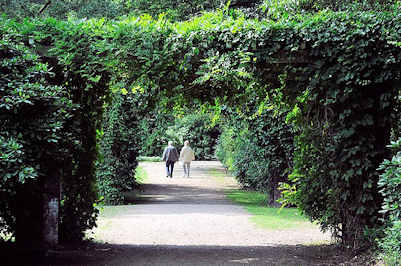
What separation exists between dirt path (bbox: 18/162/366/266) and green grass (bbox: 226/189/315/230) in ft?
1.04

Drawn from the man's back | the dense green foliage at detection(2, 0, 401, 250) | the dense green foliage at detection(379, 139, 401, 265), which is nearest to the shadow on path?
the dense green foliage at detection(2, 0, 401, 250)

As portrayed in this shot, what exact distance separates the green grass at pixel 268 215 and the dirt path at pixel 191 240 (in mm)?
316

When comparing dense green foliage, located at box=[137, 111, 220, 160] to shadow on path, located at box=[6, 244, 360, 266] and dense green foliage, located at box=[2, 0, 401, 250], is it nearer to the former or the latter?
shadow on path, located at box=[6, 244, 360, 266]

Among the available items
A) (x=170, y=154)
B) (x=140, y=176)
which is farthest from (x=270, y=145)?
(x=140, y=176)

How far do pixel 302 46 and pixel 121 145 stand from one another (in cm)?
835

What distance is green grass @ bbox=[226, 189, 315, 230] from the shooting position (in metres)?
11.4

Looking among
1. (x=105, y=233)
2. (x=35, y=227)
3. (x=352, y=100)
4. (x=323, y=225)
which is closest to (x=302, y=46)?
(x=352, y=100)

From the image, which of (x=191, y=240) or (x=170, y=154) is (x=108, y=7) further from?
(x=191, y=240)

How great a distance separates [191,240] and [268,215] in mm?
3781

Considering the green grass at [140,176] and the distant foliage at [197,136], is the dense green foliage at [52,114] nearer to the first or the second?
the green grass at [140,176]

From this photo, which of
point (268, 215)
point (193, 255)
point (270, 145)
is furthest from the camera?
point (270, 145)

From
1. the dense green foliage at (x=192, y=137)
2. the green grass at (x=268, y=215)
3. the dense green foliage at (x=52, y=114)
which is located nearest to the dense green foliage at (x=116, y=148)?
the green grass at (x=268, y=215)

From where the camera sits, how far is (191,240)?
9.62 meters

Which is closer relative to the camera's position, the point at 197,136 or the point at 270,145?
the point at 270,145
